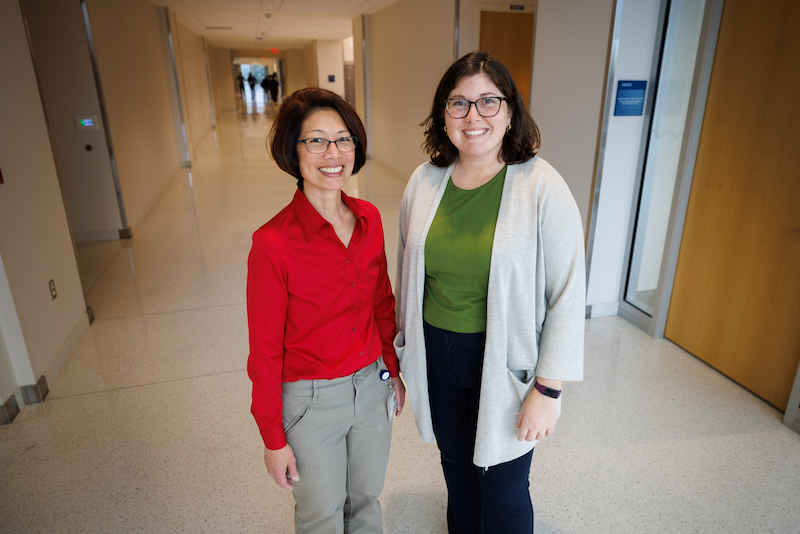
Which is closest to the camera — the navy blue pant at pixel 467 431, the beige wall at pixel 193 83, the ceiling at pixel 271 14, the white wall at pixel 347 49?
the navy blue pant at pixel 467 431

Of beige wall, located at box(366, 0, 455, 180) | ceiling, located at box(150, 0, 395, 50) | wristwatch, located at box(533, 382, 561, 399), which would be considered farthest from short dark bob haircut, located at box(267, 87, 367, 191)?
ceiling, located at box(150, 0, 395, 50)

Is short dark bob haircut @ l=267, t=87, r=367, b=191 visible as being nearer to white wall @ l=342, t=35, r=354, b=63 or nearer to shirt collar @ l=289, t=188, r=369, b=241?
shirt collar @ l=289, t=188, r=369, b=241

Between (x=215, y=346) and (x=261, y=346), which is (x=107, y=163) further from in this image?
(x=261, y=346)

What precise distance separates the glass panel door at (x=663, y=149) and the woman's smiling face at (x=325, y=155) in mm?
2788

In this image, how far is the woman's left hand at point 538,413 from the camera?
4.46ft

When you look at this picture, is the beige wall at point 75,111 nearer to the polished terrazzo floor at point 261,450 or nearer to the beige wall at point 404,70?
the polished terrazzo floor at point 261,450

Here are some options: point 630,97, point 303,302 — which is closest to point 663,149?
point 630,97

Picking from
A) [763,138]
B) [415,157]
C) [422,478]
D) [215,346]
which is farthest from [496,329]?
[415,157]

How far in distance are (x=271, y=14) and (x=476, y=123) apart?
10.3 meters

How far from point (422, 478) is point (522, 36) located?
6193mm

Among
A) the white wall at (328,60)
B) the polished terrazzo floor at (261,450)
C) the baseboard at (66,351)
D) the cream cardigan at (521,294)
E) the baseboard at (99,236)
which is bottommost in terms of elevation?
the polished terrazzo floor at (261,450)

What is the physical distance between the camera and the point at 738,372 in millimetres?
2900

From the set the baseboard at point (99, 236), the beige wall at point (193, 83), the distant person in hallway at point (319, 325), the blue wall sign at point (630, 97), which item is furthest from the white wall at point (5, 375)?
the beige wall at point (193, 83)

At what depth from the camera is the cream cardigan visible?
1276 mm
